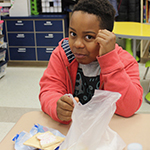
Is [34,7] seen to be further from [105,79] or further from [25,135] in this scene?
[25,135]

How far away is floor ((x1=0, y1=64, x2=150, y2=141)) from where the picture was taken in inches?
94.5

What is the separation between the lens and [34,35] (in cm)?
420

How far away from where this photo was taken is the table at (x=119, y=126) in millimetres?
743

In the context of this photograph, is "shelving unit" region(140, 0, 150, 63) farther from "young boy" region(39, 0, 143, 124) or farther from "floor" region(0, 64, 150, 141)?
"young boy" region(39, 0, 143, 124)

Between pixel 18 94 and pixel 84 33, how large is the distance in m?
2.34

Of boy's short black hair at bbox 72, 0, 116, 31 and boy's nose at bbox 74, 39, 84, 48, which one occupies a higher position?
boy's short black hair at bbox 72, 0, 116, 31

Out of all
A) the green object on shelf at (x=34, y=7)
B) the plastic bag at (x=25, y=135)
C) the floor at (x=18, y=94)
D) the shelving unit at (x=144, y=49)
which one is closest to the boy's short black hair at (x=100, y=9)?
the plastic bag at (x=25, y=135)

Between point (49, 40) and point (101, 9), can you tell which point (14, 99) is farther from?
point (101, 9)

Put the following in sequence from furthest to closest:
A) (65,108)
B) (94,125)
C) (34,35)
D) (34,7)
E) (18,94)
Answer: (34,7) → (34,35) → (18,94) → (65,108) → (94,125)

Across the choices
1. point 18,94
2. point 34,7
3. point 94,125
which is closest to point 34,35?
point 34,7

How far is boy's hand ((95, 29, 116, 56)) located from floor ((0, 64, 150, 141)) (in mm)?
1531

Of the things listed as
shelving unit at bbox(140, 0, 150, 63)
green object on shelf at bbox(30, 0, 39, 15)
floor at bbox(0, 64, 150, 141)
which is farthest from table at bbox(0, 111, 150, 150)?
green object on shelf at bbox(30, 0, 39, 15)

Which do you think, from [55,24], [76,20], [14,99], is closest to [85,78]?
[76,20]

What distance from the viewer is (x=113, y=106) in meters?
0.66
